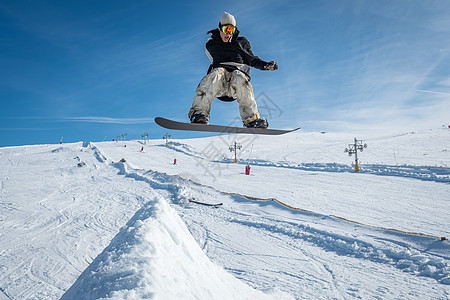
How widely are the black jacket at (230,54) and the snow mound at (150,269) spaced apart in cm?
136

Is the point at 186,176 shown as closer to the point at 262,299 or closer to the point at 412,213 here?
the point at 412,213

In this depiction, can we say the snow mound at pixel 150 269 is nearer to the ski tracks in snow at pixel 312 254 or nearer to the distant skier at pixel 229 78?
the distant skier at pixel 229 78

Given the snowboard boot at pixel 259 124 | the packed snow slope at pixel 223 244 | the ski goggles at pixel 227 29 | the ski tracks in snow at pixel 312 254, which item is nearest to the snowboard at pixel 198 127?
the snowboard boot at pixel 259 124

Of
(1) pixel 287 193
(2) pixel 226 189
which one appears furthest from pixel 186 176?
(1) pixel 287 193

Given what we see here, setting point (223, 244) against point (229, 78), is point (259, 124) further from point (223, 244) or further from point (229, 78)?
point (223, 244)

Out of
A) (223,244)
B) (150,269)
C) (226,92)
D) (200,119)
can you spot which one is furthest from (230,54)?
(223,244)

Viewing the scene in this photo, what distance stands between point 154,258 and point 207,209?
5.90 m

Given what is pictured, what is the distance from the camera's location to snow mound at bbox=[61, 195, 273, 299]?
41.9 inches

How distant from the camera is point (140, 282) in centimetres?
106

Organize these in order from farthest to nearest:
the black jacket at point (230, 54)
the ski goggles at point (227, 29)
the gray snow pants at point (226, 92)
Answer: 1. the black jacket at point (230, 54)
2. the gray snow pants at point (226, 92)
3. the ski goggles at point (227, 29)

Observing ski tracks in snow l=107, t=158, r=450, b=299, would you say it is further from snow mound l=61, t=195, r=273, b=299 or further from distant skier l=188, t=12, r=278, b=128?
distant skier l=188, t=12, r=278, b=128

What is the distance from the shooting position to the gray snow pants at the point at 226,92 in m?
1.86

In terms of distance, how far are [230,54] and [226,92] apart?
33 cm

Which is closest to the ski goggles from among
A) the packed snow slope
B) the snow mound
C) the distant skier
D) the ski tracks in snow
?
the distant skier
